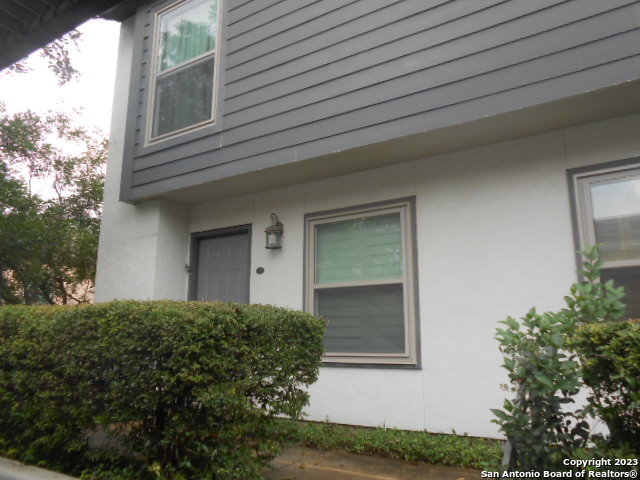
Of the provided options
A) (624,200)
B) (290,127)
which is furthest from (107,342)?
(624,200)

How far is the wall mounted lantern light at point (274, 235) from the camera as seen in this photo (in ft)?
16.8

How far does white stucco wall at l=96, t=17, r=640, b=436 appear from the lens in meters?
3.64

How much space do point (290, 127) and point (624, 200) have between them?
291cm

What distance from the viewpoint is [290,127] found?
457 centimetres

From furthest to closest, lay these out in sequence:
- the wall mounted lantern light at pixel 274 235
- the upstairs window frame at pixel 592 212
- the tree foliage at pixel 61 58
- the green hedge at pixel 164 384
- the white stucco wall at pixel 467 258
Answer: the tree foliage at pixel 61 58, the wall mounted lantern light at pixel 274 235, the white stucco wall at pixel 467 258, the upstairs window frame at pixel 592 212, the green hedge at pixel 164 384

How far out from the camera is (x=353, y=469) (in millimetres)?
3246

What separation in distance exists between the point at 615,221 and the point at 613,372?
1988 millimetres

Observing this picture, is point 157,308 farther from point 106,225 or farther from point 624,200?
point 106,225

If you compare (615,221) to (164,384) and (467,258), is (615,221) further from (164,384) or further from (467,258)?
(164,384)

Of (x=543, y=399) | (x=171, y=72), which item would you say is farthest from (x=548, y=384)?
(x=171, y=72)

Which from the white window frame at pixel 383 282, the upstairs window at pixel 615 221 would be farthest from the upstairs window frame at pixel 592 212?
the white window frame at pixel 383 282

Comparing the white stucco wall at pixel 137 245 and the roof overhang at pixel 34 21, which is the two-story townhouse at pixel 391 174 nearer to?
the white stucco wall at pixel 137 245
